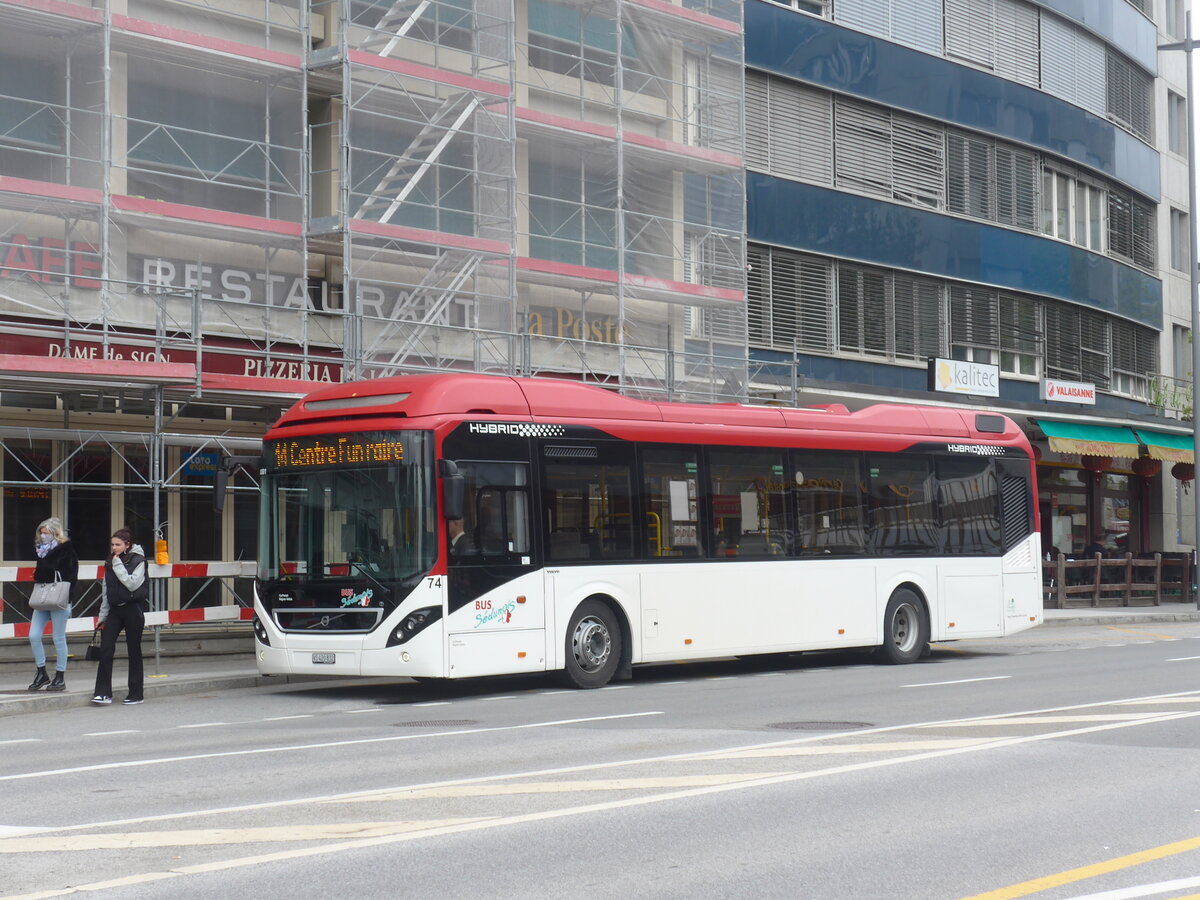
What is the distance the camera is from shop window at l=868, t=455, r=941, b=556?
2019 centimetres

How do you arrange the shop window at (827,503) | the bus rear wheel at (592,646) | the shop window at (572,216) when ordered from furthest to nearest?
the shop window at (572,216), the shop window at (827,503), the bus rear wheel at (592,646)

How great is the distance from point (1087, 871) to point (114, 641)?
1106 cm

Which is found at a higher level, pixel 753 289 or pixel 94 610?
pixel 753 289

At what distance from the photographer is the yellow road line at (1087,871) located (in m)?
6.50

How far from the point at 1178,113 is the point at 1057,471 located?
13.9 meters

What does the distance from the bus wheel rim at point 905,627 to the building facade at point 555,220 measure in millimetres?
7124

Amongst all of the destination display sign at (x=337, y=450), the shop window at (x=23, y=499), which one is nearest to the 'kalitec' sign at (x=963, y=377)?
the shop window at (x=23, y=499)

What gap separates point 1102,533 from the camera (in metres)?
41.2

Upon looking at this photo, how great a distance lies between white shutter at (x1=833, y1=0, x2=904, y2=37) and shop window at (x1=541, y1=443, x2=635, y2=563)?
61.0 ft

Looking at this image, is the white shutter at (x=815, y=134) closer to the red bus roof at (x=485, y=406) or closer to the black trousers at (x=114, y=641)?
the red bus roof at (x=485, y=406)

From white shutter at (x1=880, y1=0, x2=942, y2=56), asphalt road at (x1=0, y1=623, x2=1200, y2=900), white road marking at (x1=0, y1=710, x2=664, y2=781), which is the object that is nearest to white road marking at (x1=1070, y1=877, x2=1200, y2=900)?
asphalt road at (x1=0, y1=623, x2=1200, y2=900)

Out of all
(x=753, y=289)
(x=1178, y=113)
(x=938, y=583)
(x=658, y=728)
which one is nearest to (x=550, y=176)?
(x=753, y=289)

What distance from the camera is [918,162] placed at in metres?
34.9

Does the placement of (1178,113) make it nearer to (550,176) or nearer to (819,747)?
(550,176)
